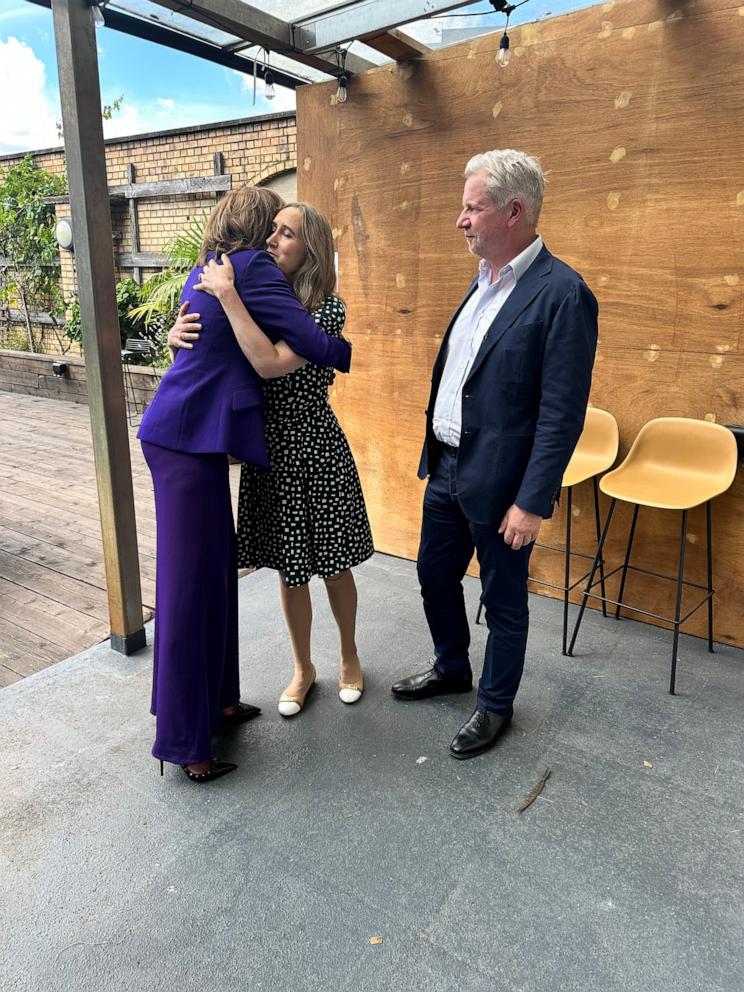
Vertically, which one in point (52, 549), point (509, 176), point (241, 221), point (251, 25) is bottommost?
point (52, 549)

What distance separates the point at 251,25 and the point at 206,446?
1878 millimetres

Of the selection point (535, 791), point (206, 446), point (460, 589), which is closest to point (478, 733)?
point (535, 791)

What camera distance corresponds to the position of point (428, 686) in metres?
2.35

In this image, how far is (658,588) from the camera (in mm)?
2844


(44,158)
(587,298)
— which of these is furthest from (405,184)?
(44,158)

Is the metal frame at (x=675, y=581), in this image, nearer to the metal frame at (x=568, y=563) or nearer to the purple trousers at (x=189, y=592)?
the metal frame at (x=568, y=563)

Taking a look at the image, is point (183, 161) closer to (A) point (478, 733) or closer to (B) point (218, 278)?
(B) point (218, 278)

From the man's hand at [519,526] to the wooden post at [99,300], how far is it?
4.58 ft

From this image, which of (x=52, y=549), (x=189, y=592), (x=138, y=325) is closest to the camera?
(x=189, y=592)

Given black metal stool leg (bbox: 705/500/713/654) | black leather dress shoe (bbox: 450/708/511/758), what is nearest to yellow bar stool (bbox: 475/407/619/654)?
black metal stool leg (bbox: 705/500/713/654)

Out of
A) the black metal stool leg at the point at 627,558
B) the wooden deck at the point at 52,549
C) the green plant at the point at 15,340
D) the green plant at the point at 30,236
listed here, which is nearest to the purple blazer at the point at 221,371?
the wooden deck at the point at 52,549

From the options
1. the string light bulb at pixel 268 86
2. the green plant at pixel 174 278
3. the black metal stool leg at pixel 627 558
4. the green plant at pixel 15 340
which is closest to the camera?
the black metal stool leg at pixel 627 558

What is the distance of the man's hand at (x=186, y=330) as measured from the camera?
1706 millimetres

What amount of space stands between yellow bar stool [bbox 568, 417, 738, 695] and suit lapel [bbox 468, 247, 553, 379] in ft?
3.15
